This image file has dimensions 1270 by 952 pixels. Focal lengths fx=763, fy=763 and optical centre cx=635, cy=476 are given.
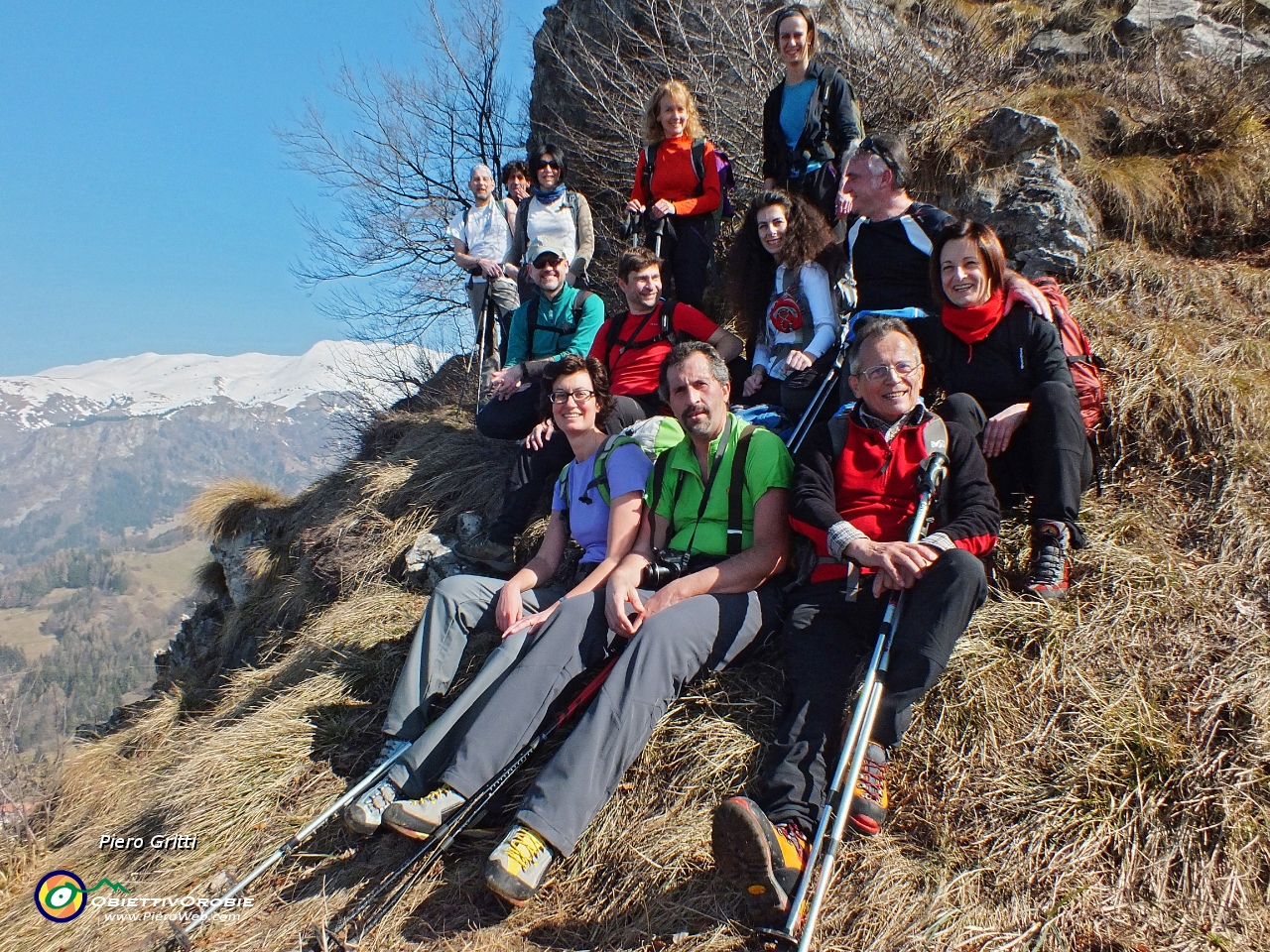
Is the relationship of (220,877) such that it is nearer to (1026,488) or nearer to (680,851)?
(680,851)

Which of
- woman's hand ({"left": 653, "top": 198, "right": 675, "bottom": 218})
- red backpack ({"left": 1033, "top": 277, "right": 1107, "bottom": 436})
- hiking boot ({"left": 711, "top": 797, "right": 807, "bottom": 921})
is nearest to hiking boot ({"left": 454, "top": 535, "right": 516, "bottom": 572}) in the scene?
woman's hand ({"left": 653, "top": 198, "right": 675, "bottom": 218})

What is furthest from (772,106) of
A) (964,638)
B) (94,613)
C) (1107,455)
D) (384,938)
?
(94,613)

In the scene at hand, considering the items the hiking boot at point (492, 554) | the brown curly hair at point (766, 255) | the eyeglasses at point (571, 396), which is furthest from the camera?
the hiking boot at point (492, 554)

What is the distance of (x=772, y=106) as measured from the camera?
5.90 meters

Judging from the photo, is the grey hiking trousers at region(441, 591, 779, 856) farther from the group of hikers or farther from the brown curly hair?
the brown curly hair

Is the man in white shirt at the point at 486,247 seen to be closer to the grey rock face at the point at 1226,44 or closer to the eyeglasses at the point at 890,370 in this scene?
the eyeglasses at the point at 890,370

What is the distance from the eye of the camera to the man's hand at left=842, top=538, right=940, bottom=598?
3.05m

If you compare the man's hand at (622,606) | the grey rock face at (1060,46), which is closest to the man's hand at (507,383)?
the man's hand at (622,606)

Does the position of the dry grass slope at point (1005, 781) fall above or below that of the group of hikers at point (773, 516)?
below

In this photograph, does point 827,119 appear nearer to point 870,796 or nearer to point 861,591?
point 861,591

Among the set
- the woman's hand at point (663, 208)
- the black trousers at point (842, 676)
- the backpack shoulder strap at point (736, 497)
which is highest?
the woman's hand at point (663, 208)

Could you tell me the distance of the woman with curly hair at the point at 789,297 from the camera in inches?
192

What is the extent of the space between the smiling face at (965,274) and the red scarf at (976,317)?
3 cm

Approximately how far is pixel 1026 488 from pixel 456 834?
3.22 metres
